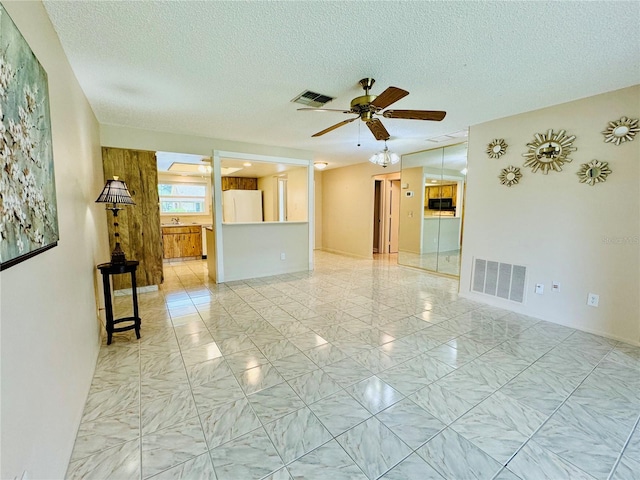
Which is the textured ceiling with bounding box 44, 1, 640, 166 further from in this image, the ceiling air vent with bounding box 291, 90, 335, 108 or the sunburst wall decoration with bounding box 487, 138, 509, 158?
the sunburst wall decoration with bounding box 487, 138, 509, 158

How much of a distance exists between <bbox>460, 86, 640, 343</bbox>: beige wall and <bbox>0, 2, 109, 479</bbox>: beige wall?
4280 mm

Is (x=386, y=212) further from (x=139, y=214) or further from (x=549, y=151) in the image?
(x=139, y=214)

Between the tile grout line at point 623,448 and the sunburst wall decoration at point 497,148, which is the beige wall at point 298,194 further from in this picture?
the tile grout line at point 623,448

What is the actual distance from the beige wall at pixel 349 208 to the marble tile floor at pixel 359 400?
12.4 feet

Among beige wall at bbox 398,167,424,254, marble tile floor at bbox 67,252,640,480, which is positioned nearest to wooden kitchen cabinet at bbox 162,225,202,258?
marble tile floor at bbox 67,252,640,480

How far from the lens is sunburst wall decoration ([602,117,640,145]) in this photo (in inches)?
103

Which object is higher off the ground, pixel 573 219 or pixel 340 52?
pixel 340 52

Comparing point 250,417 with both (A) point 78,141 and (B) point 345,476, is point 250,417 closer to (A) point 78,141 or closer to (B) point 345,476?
(B) point 345,476

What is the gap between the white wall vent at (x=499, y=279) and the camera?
3486mm

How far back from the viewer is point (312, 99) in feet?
9.53

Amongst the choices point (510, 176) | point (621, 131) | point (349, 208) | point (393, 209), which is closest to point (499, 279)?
point (510, 176)

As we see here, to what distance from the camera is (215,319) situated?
10.7 ft

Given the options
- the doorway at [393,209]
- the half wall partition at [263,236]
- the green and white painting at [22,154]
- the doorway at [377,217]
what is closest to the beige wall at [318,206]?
the half wall partition at [263,236]

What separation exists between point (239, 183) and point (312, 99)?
5.71 meters
